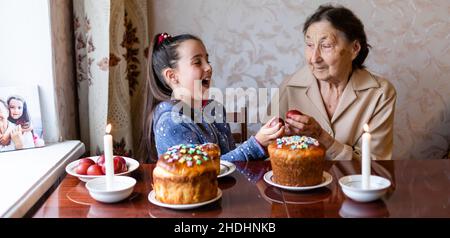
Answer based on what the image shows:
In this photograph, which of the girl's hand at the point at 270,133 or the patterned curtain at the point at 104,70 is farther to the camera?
the patterned curtain at the point at 104,70

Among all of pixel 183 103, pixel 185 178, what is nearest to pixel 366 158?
pixel 185 178

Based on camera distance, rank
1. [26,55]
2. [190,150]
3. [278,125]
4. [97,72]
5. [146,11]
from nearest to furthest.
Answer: [190,150], [278,125], [26,55], [97,72], [146,11]

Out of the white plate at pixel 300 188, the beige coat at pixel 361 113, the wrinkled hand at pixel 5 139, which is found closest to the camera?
the white plate at pixel 300 188

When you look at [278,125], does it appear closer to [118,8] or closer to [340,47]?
[340,47]

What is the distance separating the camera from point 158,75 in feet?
5.54

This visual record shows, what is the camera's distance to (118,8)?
1.93 m

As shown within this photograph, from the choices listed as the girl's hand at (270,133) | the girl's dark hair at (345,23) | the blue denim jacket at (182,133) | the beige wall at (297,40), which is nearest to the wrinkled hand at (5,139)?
the blue denim jacket at (182,133)

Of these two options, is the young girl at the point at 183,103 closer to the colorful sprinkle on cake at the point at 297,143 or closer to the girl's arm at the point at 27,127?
the colorful sprinkle on cake at the point at 297,143

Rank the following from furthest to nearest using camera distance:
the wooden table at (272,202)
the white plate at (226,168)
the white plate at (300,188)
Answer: the white plate at (226,168) → the white plate at (300,188) → the wooden table at (272,202)

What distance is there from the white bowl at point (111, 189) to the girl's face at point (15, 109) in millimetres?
581

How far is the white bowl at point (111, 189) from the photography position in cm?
111

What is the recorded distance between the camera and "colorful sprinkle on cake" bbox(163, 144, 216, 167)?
1132mm
